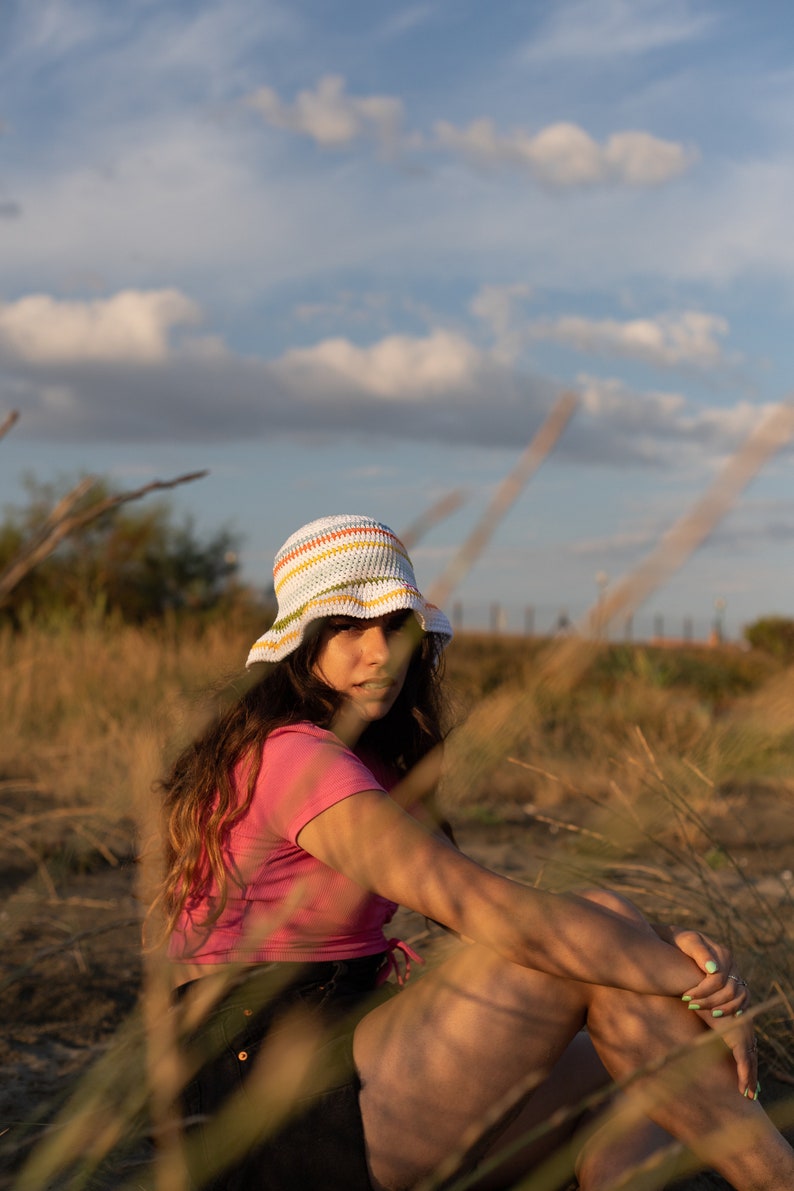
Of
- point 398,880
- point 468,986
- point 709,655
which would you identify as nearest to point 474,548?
point 398,880

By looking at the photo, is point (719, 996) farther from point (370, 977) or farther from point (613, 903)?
point (370, 977)

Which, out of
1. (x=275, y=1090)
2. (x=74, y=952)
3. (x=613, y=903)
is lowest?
(x=74, y=952)

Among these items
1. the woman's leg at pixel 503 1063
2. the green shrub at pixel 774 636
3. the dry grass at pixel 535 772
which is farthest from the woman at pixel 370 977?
the green shrub at pixel 774 636

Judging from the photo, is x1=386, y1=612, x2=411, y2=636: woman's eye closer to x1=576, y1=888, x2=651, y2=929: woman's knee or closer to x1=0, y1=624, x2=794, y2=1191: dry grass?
x1=0, y1=624, x2=794, y2=1191: dry grass

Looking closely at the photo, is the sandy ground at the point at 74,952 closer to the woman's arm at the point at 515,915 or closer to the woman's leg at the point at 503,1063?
the woman's arm at the point at 515,915

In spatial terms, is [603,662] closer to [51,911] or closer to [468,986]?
[51,911]

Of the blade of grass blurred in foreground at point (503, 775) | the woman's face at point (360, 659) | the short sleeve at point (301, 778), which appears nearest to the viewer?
the blade of grass blurred in foreground at point (503, 775)

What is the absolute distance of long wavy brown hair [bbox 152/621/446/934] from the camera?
6.68 feet

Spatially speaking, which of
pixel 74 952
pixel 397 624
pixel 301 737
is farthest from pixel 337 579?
pixel 74 952

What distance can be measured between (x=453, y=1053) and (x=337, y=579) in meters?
0.82

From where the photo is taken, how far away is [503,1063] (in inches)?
71.1

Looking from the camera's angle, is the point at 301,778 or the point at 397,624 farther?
the point at 397,624

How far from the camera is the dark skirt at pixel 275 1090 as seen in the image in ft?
5.98

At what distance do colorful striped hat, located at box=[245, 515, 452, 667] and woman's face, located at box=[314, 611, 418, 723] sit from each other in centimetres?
6
